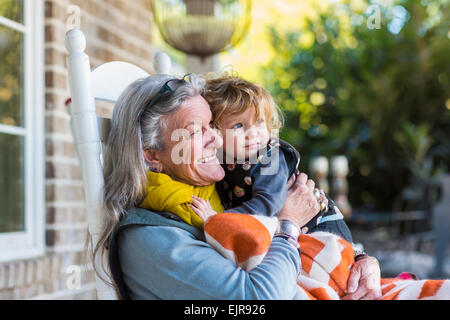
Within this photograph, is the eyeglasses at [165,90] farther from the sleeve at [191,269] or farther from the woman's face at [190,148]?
the sleeve at [191,269]

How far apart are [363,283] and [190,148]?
520mm

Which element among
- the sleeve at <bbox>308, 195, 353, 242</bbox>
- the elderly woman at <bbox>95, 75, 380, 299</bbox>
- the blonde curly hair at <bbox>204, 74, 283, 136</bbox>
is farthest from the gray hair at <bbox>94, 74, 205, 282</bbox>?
the sleeve at <bbox>308, 195, 353, 242</bbox>

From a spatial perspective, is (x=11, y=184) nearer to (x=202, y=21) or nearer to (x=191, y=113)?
(x=191, y=113)

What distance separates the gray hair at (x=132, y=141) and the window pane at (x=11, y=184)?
3.86 feet

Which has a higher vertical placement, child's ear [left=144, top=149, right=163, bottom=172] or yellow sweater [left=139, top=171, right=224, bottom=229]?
child's ear [left=144, top=149, right=163, bottom=172]

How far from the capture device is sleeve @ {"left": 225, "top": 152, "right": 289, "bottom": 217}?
3.69 feet

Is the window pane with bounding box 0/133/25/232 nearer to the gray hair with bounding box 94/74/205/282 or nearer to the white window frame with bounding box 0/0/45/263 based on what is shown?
the white window frame with bounding box 0/0/45/263

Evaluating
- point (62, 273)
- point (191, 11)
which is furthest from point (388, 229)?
point (62, 273)

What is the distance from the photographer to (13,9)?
2.09m

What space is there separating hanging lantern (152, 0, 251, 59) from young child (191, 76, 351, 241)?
2242 mm

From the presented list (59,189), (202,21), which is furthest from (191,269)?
(202,21)
